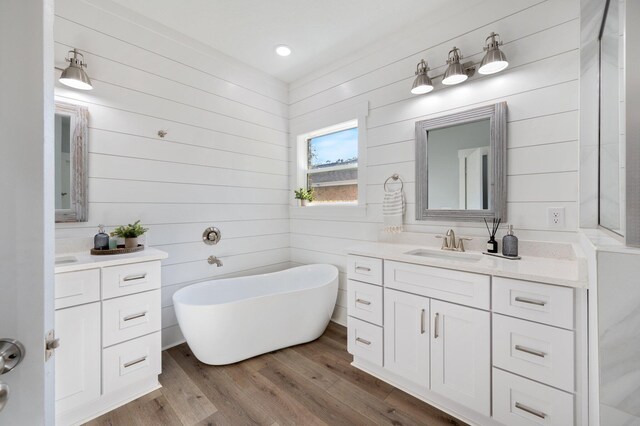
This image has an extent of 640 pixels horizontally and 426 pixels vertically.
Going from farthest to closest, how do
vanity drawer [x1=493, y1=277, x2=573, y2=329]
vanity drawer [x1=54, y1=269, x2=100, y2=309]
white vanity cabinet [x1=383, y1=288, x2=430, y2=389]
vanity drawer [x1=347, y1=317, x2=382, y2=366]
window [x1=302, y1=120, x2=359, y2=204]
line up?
window [x1=302, y1=120, x2=359, y2=204] < vanity drawer [x1=347, y1=317, x2=382, y2=366] < white vanity cabinet [x1=383, y1=288, x2=430, y2=389] < vanity drawer [x1=54, y1=269, x2=100, y2=309] < vanity drawer [x1=493, y1=277, x2=573, y2=329]

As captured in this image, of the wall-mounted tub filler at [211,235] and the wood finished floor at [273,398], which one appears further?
the wall-mounted tub filler at [211,235]

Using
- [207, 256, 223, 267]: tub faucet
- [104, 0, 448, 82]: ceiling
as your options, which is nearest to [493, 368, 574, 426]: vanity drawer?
[207, 256, 223, 267]: tub faucet

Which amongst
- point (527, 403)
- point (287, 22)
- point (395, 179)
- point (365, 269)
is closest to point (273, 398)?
point (365, 269)

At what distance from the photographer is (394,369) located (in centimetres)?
182

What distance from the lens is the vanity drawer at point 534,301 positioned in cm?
122

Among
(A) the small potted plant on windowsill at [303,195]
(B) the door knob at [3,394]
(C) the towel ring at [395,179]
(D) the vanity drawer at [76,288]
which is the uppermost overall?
(C) the towel ring at [395,179]

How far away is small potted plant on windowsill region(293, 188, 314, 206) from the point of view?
320cm

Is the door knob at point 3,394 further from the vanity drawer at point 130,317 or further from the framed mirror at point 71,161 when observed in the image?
the framed mirror at point 71,161

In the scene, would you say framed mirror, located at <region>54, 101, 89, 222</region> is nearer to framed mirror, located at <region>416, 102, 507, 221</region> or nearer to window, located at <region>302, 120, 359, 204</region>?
window, located at <region>302, 120, 359, 204</region>

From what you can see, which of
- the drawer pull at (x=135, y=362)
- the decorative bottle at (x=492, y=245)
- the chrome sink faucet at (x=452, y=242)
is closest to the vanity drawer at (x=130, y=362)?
the drawer pull at (x=135, y=362)

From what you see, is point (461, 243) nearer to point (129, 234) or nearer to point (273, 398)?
point (273, 398)

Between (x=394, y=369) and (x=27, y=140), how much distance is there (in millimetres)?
2088

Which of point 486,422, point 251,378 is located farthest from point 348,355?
point 486,422

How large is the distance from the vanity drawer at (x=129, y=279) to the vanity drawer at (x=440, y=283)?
1619mm
